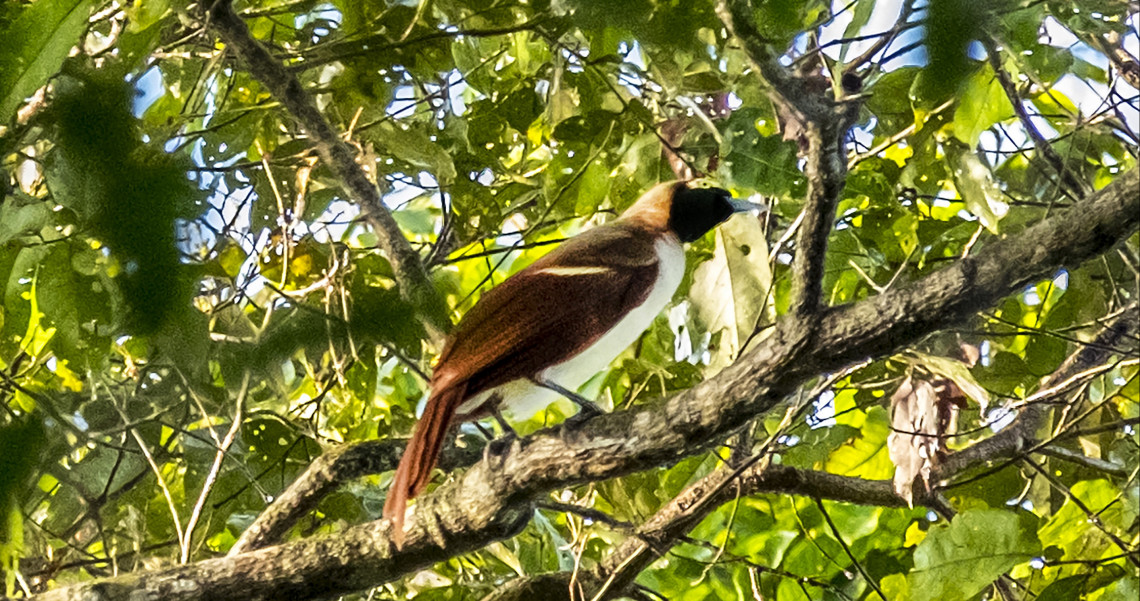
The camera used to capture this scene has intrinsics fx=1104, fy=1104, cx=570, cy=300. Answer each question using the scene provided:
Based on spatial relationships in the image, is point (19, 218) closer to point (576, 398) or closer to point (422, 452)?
point (422, 452)

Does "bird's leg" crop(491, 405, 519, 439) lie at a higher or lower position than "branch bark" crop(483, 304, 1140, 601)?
higher

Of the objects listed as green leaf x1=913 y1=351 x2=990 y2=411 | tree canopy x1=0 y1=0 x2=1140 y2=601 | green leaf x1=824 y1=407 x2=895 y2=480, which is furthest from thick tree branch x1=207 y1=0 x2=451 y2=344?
green leaf x1=824 y1=407 x2=895 y2=480

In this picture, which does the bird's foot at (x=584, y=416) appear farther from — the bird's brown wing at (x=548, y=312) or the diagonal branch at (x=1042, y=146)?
the diagonal branch at (x=1042, y=146)

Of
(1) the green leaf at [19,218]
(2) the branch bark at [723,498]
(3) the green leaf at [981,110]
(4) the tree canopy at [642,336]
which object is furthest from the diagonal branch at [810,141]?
(1) the green leaf at [19,218]

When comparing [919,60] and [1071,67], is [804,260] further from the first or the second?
[919,60]

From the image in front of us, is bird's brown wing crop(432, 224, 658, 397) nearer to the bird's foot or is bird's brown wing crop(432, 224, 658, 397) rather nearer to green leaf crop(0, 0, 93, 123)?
the bird's foot

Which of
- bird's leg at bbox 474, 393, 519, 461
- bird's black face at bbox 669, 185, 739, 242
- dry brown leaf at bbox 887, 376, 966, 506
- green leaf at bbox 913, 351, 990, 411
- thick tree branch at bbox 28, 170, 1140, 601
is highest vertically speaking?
bird's black face at bbox 669, 185, 739, 242

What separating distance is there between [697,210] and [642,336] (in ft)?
0.59

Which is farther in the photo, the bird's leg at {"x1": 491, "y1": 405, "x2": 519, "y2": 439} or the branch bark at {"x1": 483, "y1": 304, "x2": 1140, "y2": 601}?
the branch bark at {"x1": 483, "y1": 304, "x2": 1140, "y2": 601}

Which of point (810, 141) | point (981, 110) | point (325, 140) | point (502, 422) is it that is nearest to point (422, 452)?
point (502, 422)

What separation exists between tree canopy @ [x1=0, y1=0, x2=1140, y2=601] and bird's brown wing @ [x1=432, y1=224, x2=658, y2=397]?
0.03 meters

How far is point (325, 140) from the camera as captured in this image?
87cm

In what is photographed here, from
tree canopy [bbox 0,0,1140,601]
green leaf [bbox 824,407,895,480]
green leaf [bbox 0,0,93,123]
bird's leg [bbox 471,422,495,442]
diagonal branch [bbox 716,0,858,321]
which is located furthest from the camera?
green leaf [bbox 824,407,895,480]

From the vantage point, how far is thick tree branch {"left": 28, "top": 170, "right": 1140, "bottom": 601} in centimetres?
61
